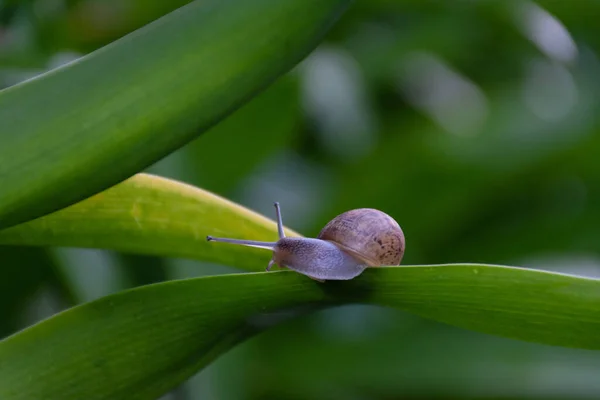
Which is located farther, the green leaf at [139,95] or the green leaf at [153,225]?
the green leaf at [153,225]

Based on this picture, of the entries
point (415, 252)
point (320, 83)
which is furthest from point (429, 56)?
point (415, 252)

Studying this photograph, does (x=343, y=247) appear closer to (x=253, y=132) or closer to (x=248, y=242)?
(x=248, y=242)

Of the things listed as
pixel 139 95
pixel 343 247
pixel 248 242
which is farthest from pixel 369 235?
pixel 139 95

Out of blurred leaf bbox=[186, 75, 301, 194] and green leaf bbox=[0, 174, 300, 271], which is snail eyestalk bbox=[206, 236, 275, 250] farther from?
blurred leaf bbox=[186, 75, 301, 194]

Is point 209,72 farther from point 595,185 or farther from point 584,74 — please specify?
point 584,74

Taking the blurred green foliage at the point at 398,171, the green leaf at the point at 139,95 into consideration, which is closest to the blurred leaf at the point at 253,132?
the blurred green foliage at the point at 398,171

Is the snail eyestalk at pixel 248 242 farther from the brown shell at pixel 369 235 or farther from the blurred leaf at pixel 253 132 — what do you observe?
the blurred leaf at pixel 253 132
